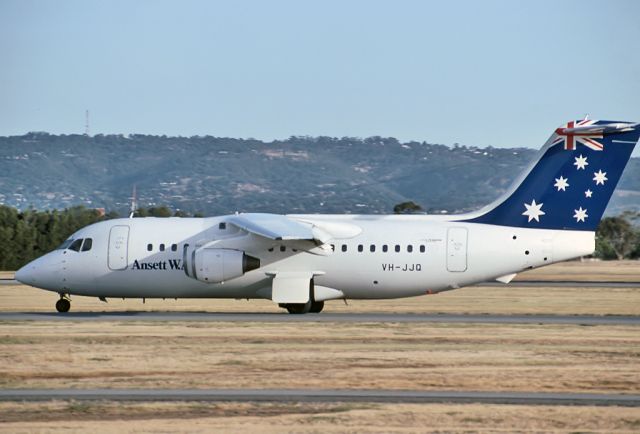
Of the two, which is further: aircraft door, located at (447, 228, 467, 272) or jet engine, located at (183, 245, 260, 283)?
aircraft door, located at (447, 228, 467, 272)

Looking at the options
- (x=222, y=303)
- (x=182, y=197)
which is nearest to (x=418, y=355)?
(x=222, y=303)

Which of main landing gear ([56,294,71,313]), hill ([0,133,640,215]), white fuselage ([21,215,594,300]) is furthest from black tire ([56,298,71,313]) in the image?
hill ([0,133,640,215])

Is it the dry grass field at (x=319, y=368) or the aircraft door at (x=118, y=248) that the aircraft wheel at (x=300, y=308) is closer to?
the dry grass field at (x=319, y=368)

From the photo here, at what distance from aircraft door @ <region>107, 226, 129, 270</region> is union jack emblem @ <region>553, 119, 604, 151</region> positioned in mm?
14529

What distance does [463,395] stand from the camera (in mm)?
20516

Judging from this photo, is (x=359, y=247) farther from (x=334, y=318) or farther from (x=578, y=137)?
(x=578, y=137)

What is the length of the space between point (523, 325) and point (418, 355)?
329 inches

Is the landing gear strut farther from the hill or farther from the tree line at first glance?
the hill

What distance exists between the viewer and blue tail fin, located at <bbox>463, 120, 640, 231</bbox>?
37531 millimetres

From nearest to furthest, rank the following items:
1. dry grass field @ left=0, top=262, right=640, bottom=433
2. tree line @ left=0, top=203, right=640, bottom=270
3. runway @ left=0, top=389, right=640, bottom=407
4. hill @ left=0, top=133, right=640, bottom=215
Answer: dry grass field @ left=0, top=262, right=640, bottom=433, runway @ left=0, top=389, right=640, bottom=407, tree line @ left=0, top=203, right=640, bottom=270, hill @ left=0, top=133, right=640, bottom=215

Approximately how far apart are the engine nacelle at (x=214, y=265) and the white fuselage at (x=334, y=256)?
0.82m

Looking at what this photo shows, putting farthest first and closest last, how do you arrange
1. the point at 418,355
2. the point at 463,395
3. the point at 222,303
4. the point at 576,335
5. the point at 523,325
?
the point at 222,303
the point at 523,325
the point at 576,335
the point at 418,355
the point at 463,395

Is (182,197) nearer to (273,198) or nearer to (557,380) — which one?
(273,198)

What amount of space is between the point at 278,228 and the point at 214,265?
93.8 inches
